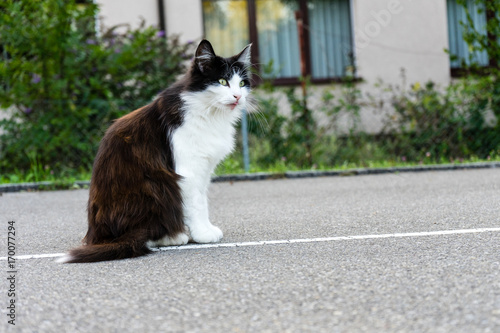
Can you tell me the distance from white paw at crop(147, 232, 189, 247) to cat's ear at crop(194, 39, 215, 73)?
1.13 metres

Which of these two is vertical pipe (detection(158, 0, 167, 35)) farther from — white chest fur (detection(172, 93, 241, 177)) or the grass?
white chest fur (detection(172, 93, 241, 177))

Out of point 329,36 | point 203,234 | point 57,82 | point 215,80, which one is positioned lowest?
point 203,234

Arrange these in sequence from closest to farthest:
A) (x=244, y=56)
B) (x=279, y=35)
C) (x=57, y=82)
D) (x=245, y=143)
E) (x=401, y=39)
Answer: (x=244, y=56), (x=57, y=82), (x=245, y=143), (x=401, y=39), (x=279, y=35)

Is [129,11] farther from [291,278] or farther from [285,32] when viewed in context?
[291,278]

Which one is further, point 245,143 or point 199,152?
point 245,143

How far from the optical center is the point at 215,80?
3.86m

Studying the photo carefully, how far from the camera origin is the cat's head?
382 centimetres

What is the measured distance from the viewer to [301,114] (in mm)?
8672

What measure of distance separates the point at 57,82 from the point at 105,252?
16.9 feet

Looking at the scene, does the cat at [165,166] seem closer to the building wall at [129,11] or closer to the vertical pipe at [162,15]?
the vertical pipe at [162,15]

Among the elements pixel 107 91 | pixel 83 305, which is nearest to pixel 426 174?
pixel 107 91

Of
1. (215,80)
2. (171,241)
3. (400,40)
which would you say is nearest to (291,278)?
(171,241)

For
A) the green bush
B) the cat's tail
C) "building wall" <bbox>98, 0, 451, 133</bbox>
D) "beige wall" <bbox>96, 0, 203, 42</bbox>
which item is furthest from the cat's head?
"building wall" <bbox>98, 0, 451, 133</bbox>

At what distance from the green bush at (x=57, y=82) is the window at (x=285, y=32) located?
3063 mm
